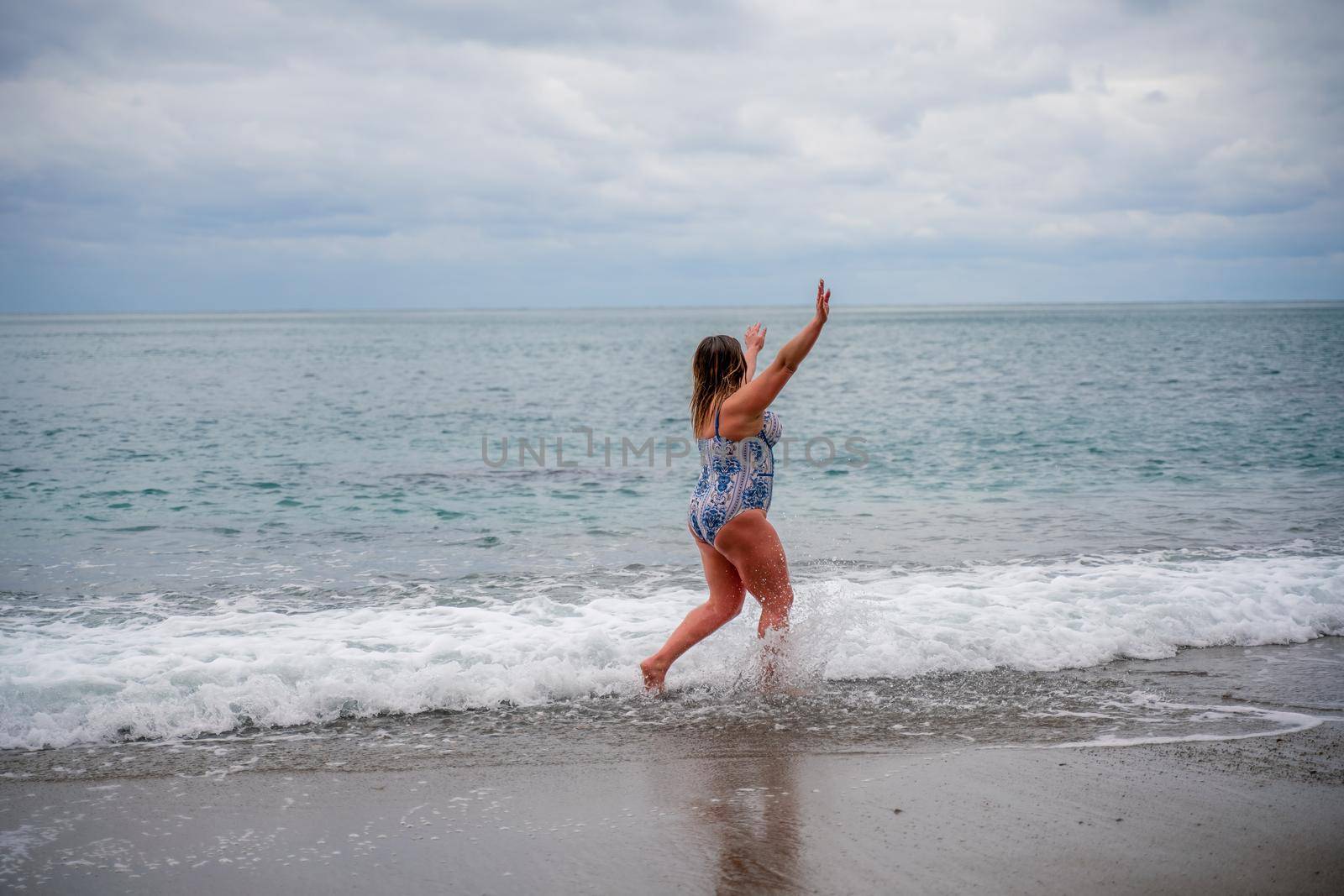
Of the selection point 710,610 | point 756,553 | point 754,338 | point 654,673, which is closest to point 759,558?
point 756,553

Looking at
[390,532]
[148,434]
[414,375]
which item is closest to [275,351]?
[414,375]

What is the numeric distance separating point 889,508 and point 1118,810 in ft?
27.6

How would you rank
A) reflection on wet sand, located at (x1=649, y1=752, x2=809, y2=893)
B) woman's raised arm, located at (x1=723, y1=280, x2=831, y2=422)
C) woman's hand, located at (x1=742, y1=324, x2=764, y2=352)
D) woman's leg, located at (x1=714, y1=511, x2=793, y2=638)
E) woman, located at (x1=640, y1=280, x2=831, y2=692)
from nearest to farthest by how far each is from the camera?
reflection on wet sand, located at (x1=649, y1=752, x2=809, y2=893) < woman's raised arm, located at (x1=723, y1=280, x2=831, y2=422) < woman, located at (x1=640, y1=280, x2=831, y2=692) < woman's leg, located at (x1=714, y1=511, x2=793, y2=638) < woman's hand, located at (x1=742, y1=324, x2=764, y2=352)

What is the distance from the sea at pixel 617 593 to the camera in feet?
16.1

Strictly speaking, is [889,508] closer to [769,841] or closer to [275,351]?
[769,841]

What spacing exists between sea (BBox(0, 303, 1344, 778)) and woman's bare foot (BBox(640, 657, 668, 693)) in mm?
94

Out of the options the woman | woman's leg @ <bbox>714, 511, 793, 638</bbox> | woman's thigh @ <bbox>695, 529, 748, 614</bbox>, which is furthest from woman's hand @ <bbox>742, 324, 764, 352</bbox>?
woman's thigh @ <bbox>695, 529, 748, 614</bbox>

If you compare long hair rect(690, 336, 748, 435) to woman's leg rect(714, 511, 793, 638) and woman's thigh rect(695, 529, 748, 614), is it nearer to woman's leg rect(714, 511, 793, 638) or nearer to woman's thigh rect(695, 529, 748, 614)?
woman's leg rect(714, 511, 793, 638)

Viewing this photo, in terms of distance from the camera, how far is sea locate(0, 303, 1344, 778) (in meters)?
4.91

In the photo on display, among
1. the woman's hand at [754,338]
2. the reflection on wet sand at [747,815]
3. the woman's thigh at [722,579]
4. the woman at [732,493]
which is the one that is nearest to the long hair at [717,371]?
the woman at [732,493]

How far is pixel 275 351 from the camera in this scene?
71.5m

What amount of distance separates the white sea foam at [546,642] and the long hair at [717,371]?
1461mm

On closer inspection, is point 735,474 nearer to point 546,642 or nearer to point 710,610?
point 710,610

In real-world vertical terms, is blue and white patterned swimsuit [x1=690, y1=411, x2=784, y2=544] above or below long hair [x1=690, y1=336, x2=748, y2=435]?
below
